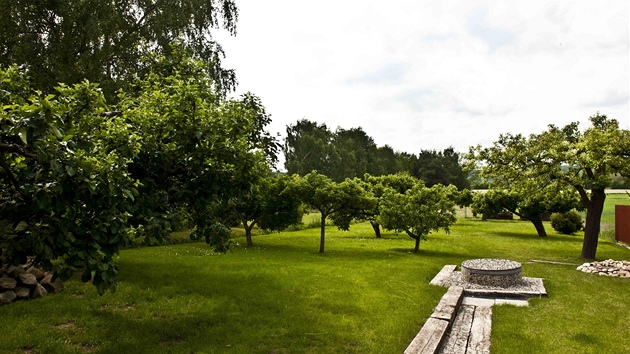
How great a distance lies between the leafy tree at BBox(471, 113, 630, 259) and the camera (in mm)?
15117

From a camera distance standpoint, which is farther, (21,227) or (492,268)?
(492,268)

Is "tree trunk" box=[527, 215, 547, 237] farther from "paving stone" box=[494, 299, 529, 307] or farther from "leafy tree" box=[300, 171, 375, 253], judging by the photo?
"paving stone" box=[494, 299, 529, 307]

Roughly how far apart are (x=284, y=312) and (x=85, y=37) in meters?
13.1

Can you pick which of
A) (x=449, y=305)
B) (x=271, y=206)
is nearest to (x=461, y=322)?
(x=449, y=305)

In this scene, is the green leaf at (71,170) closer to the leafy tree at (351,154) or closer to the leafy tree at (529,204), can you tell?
the leafy tree at (529,204)

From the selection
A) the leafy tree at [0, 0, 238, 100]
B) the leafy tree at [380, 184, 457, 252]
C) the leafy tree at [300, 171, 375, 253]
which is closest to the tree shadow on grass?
the leafy tree at [380, 184, 457, 252]

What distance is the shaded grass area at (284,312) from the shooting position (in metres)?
7.33

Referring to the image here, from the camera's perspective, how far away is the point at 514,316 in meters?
9.16

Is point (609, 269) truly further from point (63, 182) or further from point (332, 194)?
point (63, 182)

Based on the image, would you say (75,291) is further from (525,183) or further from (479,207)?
(479,207)

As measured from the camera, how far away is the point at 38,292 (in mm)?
9891

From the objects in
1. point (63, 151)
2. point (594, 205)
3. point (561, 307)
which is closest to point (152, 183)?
point (63, 151)

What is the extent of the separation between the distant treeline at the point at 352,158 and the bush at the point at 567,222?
2193 cm

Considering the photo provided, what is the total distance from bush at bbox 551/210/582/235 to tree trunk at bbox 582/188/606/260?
1338 cm
